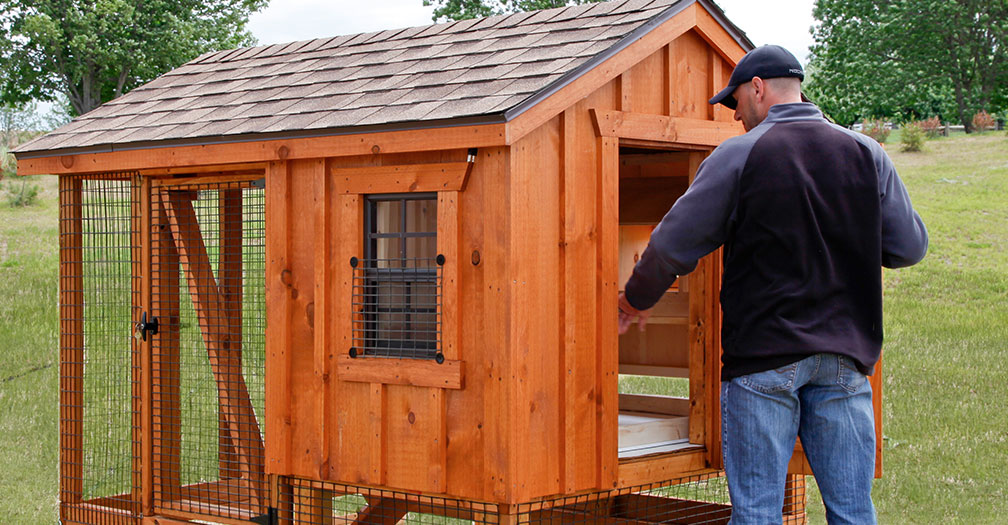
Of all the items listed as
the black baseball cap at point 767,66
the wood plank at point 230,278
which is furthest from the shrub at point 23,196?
the black baseball cap at point 767,66

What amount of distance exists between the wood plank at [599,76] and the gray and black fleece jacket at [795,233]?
1164 millimetres

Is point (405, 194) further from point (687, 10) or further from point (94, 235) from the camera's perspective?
point (94, 235)

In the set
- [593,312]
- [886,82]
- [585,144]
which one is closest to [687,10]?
[585,144]

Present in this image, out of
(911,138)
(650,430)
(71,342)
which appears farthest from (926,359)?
(911,138)

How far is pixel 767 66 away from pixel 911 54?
28.3 m

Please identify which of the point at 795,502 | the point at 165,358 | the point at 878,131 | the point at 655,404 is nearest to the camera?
the point at 165,358

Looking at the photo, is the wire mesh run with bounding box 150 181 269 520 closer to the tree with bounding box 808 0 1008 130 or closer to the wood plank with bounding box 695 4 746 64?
the wood plank with bounding box 695 4 746 64

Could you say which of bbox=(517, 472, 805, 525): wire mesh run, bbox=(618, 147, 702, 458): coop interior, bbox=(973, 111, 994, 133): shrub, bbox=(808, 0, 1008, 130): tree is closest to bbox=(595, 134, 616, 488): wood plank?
bbox=(517, 472, 805, 525): wire mesh run

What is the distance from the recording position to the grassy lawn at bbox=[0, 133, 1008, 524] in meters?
9.41

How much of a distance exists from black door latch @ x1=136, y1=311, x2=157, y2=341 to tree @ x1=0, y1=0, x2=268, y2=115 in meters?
16.7

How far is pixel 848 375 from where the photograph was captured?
3.72 m

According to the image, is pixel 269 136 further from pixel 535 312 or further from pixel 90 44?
pixel 90 44

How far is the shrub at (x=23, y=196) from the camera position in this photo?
24.7 m

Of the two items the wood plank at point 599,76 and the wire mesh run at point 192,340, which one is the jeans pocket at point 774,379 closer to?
the wood plank at point 599,76
